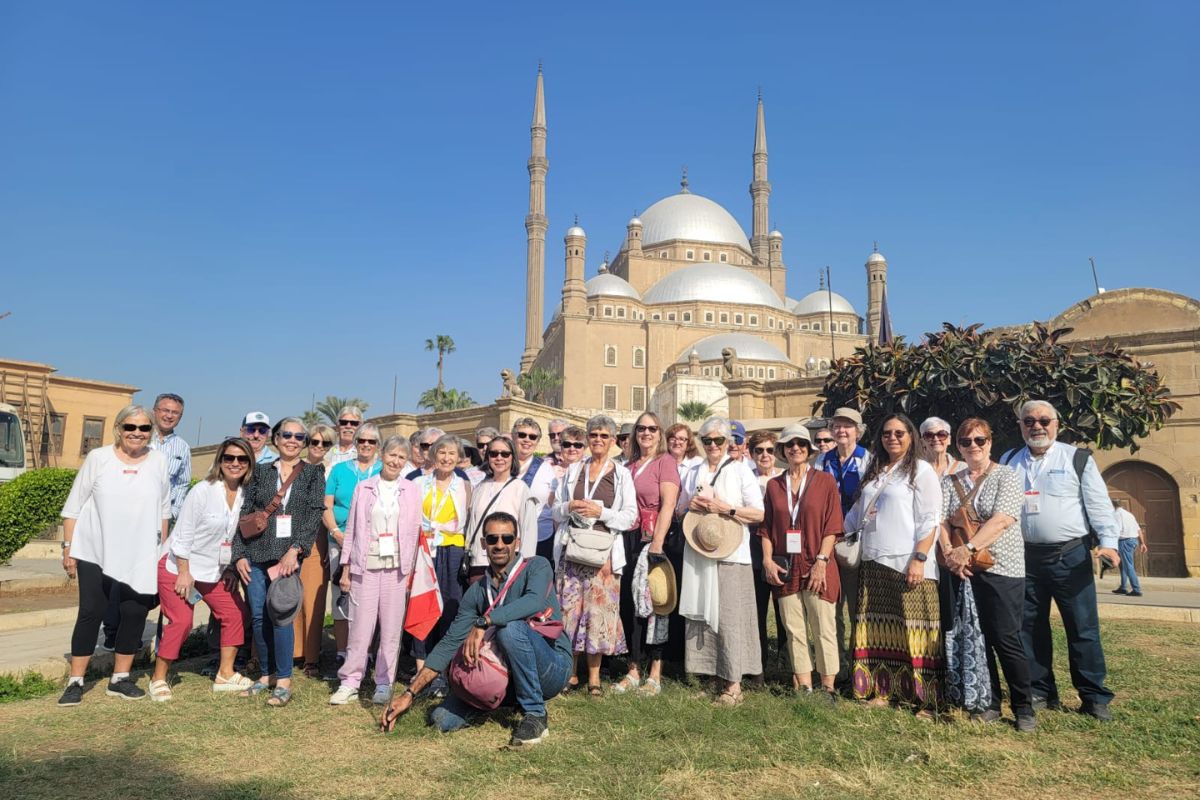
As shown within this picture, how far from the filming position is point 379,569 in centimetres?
490

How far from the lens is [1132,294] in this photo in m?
17.6

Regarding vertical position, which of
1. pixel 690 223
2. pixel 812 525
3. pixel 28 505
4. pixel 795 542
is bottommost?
pixel 795 542

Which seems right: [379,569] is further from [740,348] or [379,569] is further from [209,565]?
[740,348]

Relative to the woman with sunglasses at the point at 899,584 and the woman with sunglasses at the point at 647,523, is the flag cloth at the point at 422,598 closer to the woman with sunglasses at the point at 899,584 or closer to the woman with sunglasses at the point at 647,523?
the woman with sunglasses at the point at 647,523

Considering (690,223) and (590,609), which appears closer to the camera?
(590,609)

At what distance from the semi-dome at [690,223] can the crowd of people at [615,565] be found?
58.1 m

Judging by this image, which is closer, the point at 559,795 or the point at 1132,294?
the point at 559,795

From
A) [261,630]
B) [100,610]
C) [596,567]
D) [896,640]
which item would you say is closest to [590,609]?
[596,567]

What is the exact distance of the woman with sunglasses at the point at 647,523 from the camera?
4969 mm

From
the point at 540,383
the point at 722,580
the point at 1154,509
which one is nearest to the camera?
the point at 722,580

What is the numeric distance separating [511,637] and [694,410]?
2208 cm

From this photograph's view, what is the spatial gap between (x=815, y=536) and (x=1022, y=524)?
3.75 feet

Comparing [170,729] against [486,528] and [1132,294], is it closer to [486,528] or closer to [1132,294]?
[486,528]

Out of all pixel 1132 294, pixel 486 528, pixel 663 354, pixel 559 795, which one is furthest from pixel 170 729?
pixel 663 354
